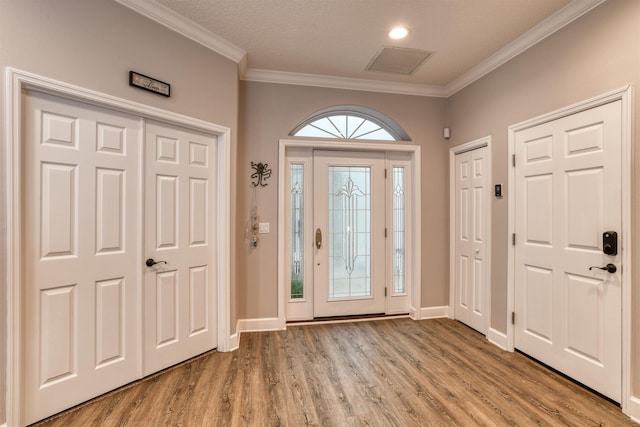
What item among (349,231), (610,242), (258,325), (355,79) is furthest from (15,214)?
(610,242)

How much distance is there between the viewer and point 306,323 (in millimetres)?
3613

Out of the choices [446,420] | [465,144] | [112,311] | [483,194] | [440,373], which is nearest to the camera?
[446,420]

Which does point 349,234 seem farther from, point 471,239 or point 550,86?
point 550,86

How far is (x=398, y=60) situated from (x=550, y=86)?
132cm

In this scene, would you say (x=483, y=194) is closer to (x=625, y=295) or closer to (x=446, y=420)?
(x=625, y=295)

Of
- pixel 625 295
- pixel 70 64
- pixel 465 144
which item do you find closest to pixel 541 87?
pixel 465 144

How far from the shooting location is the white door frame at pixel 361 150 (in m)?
3.42

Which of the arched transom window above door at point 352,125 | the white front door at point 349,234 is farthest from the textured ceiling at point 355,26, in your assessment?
the white front door at point 349,234

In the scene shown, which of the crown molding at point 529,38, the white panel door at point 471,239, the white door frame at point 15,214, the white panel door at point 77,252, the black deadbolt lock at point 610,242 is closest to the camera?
the white door frame at point 15,214

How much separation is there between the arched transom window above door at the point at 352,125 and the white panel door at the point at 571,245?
1407mm

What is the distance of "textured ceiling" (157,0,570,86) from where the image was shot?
2309mm

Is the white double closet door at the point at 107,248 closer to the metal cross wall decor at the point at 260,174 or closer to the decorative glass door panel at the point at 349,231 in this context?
the metal cross wall decor at the point at 260,174

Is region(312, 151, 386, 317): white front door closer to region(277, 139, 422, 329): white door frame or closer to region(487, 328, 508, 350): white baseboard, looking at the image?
region(277, 139, 422, 329): white door frame

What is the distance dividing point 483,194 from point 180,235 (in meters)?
2.95
